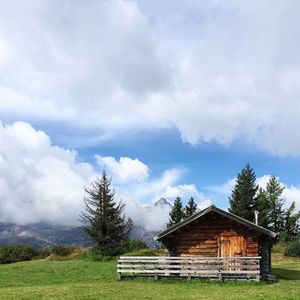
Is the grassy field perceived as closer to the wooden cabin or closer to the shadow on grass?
the wooden cabin

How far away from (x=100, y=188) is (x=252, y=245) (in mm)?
27880

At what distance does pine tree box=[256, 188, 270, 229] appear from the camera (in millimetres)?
80688

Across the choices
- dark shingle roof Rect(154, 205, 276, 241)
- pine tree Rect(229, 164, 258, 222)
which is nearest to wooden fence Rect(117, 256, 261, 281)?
dark shingle roof Rect(154, 205, 276, 241)

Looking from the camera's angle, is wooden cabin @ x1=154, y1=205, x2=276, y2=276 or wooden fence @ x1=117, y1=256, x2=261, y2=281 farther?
wooden cabin @ x1=154, y1=205, x2=276, y2=276

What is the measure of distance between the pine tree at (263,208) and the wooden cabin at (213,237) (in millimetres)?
44819

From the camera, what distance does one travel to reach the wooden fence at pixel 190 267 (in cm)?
3297

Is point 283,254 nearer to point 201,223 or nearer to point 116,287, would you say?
point 201,223

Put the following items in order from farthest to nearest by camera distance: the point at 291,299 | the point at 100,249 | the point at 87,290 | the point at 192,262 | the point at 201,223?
1. the point at 100,249
2. the point at 201,223
3. the point at 192,262
4. the point at 87,290
5. the point at 291,299

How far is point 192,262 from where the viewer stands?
109ft

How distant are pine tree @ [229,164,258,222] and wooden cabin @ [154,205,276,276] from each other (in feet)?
147

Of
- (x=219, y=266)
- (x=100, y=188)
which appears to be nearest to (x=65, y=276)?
(x=219, y=266)

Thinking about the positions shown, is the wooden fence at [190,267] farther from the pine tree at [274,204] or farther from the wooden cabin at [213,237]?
the pine tree at [274,204]

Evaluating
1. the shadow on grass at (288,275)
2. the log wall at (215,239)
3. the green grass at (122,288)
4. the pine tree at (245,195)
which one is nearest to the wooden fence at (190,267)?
the green grass at (122,288)

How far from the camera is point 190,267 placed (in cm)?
3338
